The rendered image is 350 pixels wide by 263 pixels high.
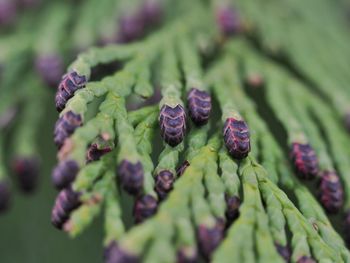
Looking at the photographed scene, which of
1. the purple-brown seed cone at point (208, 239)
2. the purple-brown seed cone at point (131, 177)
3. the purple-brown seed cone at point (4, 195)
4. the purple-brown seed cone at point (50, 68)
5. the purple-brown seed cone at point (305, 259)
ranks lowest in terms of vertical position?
the purple-brown seed cone at point (305, 259)

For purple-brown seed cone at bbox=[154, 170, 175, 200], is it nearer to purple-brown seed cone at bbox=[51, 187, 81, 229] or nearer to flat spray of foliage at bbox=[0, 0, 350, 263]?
flat spray of foliage at bbox=[0, 0, 350, 263]

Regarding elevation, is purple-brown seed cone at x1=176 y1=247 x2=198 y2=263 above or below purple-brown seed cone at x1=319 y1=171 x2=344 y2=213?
above

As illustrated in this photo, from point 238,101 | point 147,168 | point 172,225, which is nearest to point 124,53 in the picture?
point 238,101

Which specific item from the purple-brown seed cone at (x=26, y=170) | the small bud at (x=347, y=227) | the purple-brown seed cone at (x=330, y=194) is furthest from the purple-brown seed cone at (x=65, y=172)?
the purple-brown seed cone at (x=26, y=170)

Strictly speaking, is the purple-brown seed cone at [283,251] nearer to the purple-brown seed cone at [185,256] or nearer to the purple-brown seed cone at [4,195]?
the purple-brown seed cone at [185,256]

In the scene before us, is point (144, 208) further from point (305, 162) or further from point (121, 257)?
point (305, 162)

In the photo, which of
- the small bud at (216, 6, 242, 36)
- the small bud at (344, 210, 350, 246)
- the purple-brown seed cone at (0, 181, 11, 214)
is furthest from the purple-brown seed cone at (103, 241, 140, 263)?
the small bud at (216, 6, 242, 36)

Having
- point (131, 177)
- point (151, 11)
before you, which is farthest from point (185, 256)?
point (151, 11)
